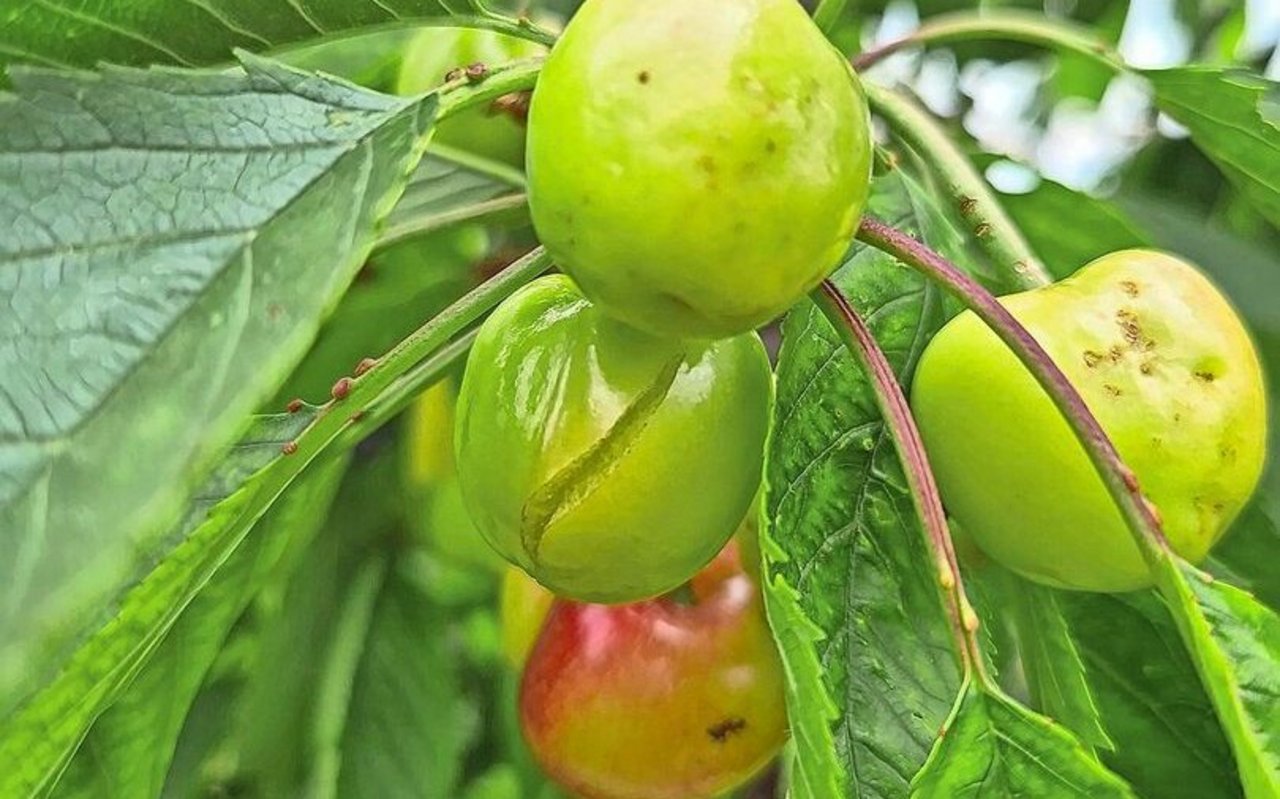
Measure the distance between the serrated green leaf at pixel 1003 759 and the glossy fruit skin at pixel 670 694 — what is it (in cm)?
20

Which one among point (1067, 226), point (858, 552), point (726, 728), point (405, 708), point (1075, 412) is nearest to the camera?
point (1075, 412)

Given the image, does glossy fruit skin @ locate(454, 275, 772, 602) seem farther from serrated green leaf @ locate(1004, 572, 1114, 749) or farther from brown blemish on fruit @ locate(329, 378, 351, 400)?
serrated green leaf @ locate(1004, 572, 1114, 749)

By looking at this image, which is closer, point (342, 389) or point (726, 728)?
point (342, 389)

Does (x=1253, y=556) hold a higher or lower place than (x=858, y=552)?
lower

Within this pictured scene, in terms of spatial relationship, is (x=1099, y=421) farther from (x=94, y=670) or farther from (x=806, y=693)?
(x=94, y=670)

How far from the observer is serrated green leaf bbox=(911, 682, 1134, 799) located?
22.2 inches

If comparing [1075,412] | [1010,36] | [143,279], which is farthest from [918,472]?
[1010,36]

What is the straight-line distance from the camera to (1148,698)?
82 cm

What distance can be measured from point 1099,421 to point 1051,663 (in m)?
Result: 0.16

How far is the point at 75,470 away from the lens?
1.29 ft

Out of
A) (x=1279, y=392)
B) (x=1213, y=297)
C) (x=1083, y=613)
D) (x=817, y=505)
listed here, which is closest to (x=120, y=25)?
(x=817, y=505)

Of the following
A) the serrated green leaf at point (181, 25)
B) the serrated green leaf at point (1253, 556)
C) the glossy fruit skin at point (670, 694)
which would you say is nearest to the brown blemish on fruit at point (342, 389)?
the serrated green leaf at point (181, 25)

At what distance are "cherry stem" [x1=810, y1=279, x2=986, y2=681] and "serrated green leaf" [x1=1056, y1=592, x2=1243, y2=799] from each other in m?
0.26

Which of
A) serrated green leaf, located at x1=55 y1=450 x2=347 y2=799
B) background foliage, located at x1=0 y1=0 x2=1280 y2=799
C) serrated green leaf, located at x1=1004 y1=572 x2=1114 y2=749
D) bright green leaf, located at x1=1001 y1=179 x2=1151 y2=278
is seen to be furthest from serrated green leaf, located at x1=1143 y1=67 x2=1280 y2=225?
serrated green leaf, located at x1=55 y1=450 x2=347 y2=799
